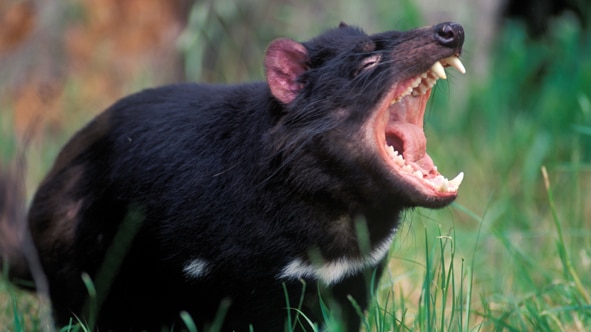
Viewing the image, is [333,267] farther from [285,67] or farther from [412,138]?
[285,67]

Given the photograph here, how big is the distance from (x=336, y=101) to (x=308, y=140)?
0.14m

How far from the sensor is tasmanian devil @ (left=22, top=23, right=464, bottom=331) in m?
2.72

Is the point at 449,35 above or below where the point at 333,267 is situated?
above

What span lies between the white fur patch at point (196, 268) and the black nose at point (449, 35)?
3.02ft

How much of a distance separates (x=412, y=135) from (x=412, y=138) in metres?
0.01

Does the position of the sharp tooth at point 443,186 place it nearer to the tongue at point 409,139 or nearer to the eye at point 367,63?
the tongue at point 409,139

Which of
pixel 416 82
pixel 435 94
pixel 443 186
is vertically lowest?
pixel 435 94

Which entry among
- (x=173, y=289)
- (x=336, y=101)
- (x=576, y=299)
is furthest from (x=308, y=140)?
(x=576, y=299)

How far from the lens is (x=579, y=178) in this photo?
15.4ft

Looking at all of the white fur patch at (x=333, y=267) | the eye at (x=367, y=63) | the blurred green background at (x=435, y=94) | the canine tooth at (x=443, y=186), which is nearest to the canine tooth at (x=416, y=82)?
the eye at (x=367, y=63)

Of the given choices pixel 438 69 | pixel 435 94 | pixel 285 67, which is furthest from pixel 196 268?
pixel 435 94

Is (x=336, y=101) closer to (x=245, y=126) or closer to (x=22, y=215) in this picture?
(x=245, y=126)

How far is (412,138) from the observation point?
281cm

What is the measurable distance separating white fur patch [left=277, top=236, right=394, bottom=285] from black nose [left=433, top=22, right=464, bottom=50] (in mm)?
591
